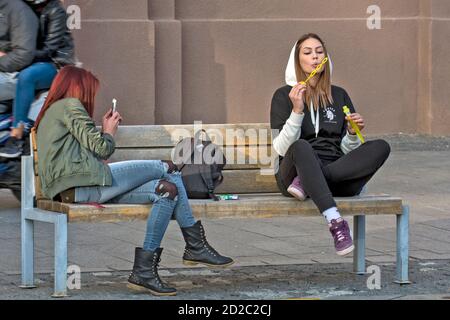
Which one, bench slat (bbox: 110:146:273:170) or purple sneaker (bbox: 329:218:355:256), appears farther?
bench slat (bbox: 110:146:273:170)

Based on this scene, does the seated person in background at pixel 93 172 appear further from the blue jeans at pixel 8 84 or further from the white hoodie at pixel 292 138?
the blue jeans at pixel 8 84

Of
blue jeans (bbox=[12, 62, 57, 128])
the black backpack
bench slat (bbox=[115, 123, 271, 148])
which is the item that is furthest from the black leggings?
blue jeans (bbox=[12, 62, 57, 128])

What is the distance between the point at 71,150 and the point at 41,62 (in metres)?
2.43

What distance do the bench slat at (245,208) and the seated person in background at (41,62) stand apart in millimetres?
2103

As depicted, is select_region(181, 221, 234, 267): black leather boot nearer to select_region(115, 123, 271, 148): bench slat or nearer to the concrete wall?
select_region(115, 123, 271, 148): bench slat

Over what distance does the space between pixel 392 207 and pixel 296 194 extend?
568 mm

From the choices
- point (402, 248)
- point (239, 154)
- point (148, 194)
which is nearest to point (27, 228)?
point (148, 194)

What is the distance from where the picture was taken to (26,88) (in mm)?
8297

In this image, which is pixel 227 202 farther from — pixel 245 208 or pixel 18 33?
pixel 18 33

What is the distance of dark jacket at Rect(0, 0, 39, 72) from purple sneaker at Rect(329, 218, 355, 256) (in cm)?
308

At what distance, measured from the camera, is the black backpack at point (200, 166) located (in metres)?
6.41

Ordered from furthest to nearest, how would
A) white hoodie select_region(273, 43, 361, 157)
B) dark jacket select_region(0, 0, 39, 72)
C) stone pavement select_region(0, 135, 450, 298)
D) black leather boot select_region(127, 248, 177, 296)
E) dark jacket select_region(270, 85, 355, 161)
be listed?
dark jacket select_region(0, 0, 39, 72)
stone pavement select_region(0, 135, 450, 298)
dark jacket select_region(270, 85, 355, 161)
white hoodie select_region(273, 43, 361, 157)
black leather boot select_region(127, 248, 177, 296)

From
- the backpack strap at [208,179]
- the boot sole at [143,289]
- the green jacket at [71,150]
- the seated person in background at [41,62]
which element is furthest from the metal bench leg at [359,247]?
the seated person in background at [41,62]

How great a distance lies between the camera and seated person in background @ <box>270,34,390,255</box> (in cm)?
632
